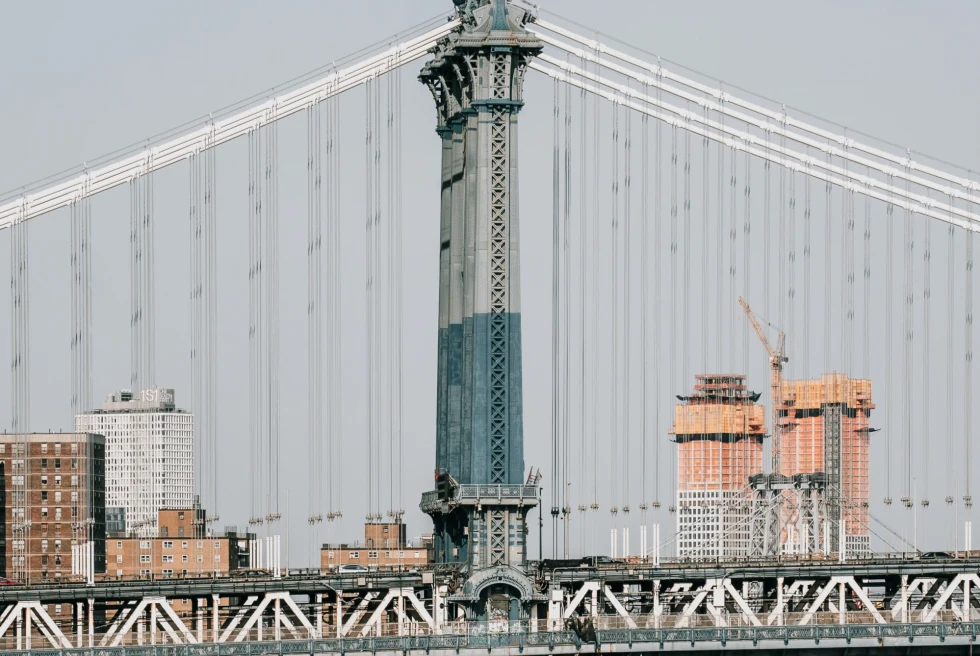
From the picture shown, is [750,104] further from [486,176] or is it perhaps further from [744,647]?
[744,647]

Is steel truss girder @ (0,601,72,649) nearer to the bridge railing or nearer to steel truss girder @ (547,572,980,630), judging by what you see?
the bridge railing

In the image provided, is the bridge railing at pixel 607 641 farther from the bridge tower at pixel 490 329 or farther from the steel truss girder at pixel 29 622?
the bridge tower at pixel 490 329

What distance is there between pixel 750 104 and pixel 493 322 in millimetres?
26926

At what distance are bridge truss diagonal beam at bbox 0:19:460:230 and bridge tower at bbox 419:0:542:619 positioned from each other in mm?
6821

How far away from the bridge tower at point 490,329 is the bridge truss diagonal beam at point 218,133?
6.82 metres

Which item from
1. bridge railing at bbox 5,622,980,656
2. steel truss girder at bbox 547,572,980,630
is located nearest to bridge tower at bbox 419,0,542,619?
bridge railing at bbox 5,622,980,656

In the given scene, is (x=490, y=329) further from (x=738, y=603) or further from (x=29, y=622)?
(x=29, y=622)

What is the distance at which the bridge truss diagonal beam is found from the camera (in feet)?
476

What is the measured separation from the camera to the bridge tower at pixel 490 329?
137250mm

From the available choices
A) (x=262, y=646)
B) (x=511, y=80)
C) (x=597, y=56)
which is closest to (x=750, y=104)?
(x=597, y=56)

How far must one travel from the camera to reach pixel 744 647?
5551 inches

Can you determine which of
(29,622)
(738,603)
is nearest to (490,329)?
(738,603)

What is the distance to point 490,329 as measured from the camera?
138m

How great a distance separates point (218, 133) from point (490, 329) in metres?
22.5
